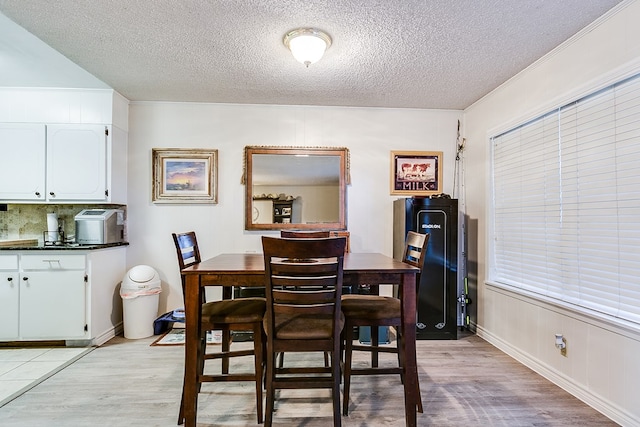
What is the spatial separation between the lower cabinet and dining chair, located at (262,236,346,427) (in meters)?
2.22

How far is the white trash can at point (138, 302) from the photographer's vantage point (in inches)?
124

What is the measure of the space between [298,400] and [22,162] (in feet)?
11.0

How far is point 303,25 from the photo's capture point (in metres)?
2.13

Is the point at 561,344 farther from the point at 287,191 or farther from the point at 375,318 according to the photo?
the point at 287,191

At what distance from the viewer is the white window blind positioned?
186 cm

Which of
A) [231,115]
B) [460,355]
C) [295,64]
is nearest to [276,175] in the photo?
[231,115]

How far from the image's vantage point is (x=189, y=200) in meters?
3.56

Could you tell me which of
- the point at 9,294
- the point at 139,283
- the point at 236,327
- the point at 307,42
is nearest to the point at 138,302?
the point at 139,283

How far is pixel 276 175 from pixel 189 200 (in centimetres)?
98

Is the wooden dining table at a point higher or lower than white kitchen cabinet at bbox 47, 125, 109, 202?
lower

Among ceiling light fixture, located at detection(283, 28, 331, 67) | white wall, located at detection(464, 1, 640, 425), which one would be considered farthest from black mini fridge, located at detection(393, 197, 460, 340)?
ceiling light fixture, located at detection(283, 28, 331, 67)

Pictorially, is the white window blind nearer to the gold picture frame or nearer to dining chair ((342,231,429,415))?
dining chair ((342,231,429,415))

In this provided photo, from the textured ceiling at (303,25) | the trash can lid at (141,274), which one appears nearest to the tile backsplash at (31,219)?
the trash can lid at (141,274)

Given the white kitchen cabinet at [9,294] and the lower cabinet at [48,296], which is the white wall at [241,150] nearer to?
the lower cabinet at [48,296]
